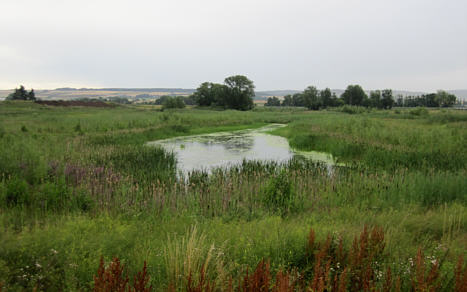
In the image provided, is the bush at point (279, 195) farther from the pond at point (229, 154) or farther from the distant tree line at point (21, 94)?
the distant tree line at point (21, 94)

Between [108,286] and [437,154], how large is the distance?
11.1 meters

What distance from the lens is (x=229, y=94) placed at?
70.7 metres

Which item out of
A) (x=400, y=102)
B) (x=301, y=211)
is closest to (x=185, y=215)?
(x=301, y=211)

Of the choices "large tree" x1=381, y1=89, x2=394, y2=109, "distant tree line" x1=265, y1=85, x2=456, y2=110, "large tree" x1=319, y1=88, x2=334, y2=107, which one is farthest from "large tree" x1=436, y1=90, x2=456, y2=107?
"large tree" x1=319, y1=88, x2=334, y2=107

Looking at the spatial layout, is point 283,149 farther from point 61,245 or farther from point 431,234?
point 61,245

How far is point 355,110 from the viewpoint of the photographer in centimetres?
5775

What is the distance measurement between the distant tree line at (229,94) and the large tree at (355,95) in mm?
39438

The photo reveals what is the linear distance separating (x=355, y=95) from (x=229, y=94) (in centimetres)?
4736

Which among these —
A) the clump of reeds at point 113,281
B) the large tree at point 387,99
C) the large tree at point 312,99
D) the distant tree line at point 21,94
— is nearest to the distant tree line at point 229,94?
the large tree at point 312,99

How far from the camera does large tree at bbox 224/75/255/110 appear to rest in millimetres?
70562

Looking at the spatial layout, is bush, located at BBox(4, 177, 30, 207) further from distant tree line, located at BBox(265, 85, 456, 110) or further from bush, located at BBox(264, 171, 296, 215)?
distant tree line, located at BBox(265, 85, 456, 110)

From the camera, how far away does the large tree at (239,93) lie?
232 feet

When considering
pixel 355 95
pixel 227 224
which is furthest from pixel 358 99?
pixel 227 224

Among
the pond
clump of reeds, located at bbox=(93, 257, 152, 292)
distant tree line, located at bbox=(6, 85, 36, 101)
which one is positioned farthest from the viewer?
distant tree line, located at bbox=(6, 85, 36, 101)
